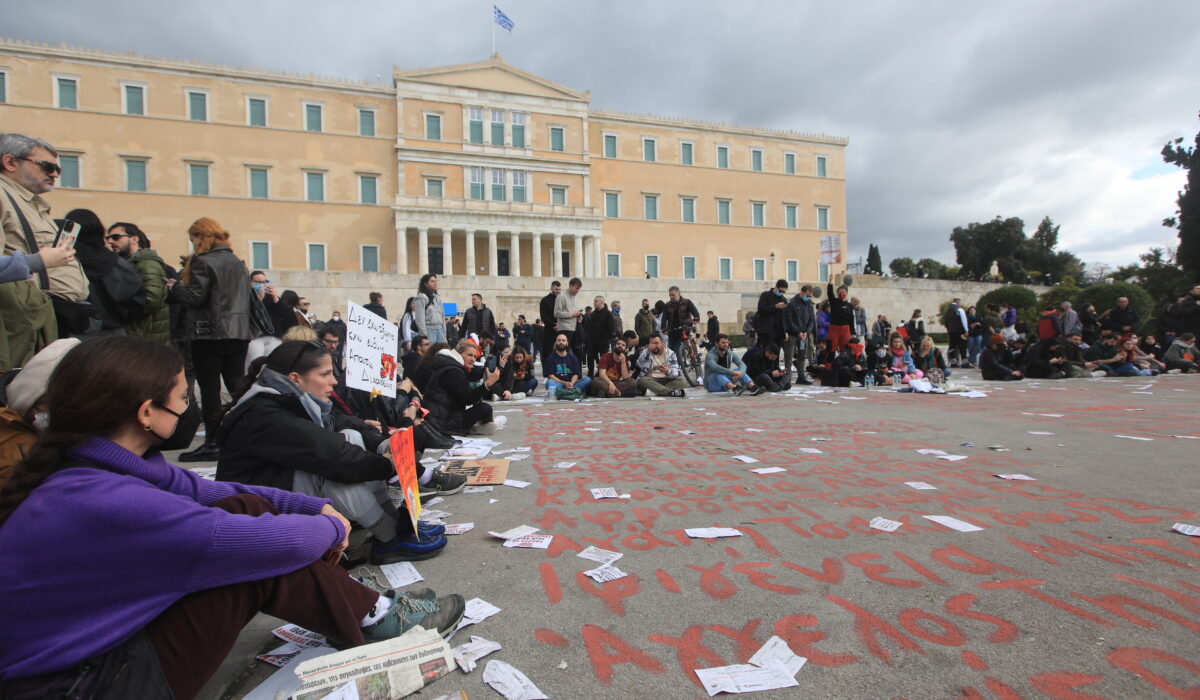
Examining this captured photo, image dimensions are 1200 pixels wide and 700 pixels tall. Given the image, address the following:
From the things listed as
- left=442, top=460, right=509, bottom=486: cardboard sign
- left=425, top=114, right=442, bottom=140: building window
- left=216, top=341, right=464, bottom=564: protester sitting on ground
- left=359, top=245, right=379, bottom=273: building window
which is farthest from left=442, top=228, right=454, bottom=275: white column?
left=216, top=341, right=464, bottom=564: protester sitting on ground

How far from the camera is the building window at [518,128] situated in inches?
1460

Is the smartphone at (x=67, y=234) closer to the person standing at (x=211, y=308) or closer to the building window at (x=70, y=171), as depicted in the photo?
the person standing at (x=211, y=308)

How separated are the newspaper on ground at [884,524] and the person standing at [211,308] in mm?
4510

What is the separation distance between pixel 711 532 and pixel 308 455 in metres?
1.88

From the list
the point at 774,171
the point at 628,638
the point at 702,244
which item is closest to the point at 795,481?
the point at 628,638

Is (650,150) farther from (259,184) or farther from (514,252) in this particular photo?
(259,184)

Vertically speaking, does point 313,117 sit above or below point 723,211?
above

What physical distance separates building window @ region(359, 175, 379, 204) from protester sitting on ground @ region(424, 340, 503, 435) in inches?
1257

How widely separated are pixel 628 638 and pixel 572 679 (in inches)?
11.2

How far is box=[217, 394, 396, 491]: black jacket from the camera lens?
2.40 meters

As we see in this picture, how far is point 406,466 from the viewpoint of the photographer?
2.57 metres

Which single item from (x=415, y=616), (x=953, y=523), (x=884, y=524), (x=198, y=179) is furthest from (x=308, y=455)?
(x=198, y=179)

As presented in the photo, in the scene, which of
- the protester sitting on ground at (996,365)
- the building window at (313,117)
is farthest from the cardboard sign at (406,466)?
the building window at (313,117)

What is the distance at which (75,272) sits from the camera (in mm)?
3342
